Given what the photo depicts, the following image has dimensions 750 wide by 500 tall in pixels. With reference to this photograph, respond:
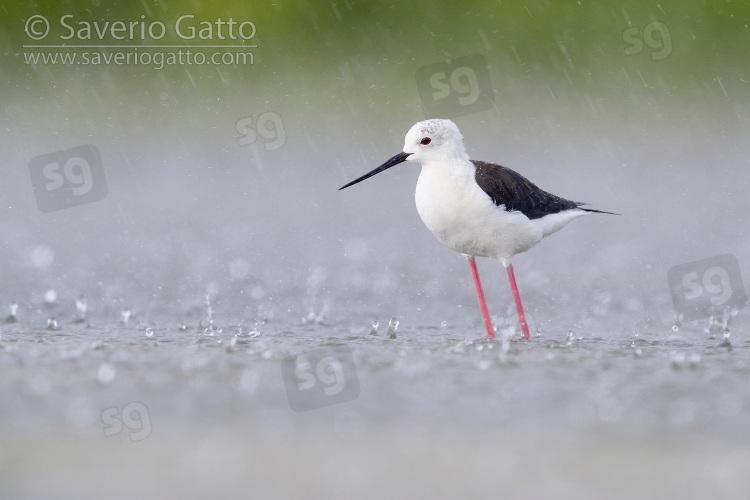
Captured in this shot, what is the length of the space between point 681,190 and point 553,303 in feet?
14.7

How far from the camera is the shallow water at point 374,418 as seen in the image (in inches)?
141

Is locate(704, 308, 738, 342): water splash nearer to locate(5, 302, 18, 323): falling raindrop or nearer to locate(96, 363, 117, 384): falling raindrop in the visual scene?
locate(96, 363, 117, 384): falling raindrop

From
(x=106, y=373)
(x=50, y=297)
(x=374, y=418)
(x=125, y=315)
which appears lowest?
(x=374, y=418)

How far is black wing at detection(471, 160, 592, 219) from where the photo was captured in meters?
6.27

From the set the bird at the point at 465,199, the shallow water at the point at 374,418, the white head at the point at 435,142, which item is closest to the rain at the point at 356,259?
the shallow water at the point at 374,418

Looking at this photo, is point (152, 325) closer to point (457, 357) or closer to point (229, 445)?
point (457, 357)

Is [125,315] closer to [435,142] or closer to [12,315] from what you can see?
[12,315]

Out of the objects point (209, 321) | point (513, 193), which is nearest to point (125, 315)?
point (209, 321)

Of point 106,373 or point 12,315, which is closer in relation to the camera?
point 106,373

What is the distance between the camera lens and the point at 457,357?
5.33 metres

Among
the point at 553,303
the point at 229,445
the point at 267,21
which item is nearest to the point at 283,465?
the point at 229,445

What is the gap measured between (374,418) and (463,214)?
2.11 meters

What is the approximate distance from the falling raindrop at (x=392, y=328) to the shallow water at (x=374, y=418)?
201mm

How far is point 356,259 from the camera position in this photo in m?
8.46
